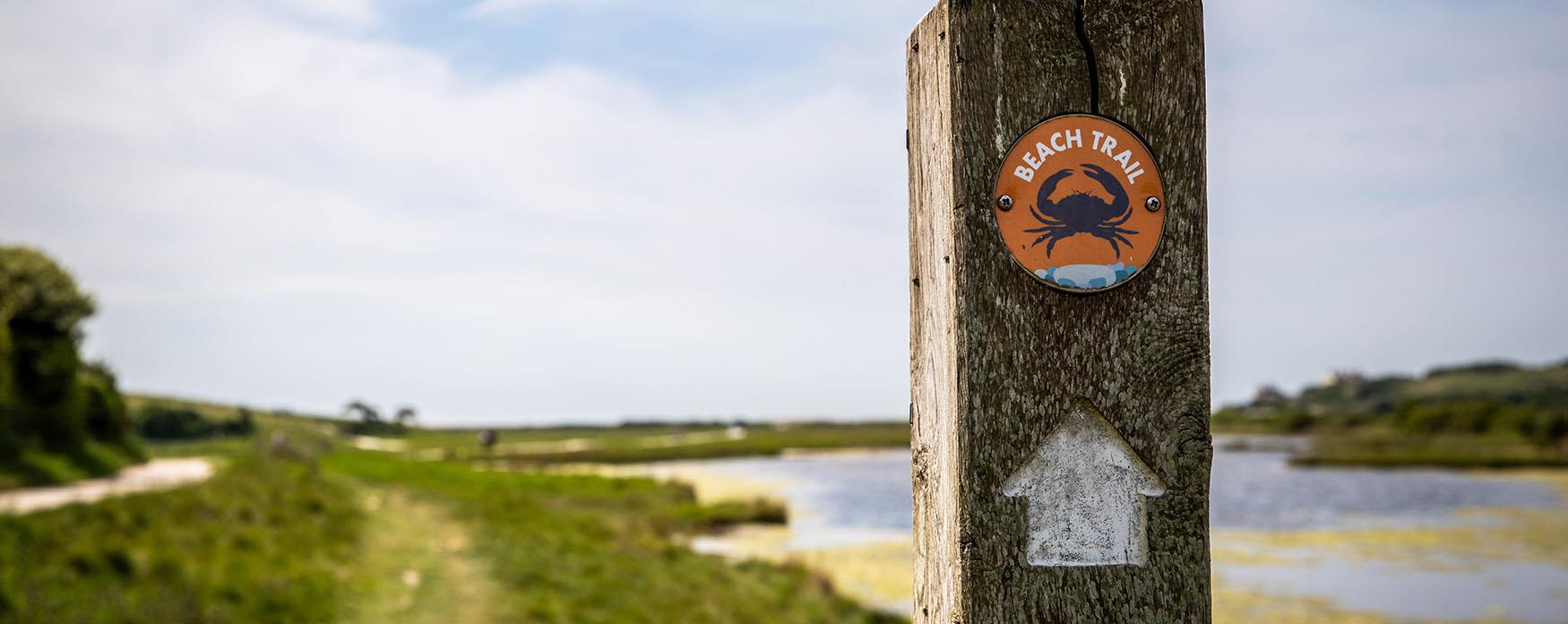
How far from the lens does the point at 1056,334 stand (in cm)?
161

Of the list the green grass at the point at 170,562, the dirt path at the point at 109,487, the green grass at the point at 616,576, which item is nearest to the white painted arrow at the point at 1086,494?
the green grass at the point at 170,562

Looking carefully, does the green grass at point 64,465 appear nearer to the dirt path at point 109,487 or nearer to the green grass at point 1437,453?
the dirt path at point 109,487

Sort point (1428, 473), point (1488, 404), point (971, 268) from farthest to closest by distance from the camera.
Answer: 1. point (1488, 404)
2. point (1428, 473)
3. point (971, 268)

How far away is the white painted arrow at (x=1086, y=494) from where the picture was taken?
162 cm

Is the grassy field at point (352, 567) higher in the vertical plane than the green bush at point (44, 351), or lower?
lower

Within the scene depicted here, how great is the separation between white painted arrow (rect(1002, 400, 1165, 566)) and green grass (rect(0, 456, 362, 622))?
836cm

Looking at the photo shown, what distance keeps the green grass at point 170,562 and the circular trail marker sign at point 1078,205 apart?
8.48m

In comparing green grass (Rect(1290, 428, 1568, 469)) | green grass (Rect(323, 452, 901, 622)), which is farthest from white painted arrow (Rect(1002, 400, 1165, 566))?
green grass (Rect(1290, 428, 1568, 469))

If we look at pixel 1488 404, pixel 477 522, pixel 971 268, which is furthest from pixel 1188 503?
pixel 1488 404

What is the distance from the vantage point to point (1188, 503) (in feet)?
5.46

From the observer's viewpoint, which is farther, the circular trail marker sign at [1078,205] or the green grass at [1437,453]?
the green grass at [1437,453]

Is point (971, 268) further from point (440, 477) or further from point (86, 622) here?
point (440, 477)

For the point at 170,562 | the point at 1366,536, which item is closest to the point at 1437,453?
the point at 1366,536

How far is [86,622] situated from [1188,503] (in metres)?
8.54
